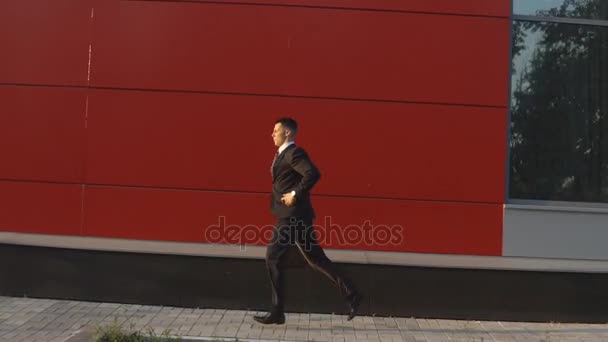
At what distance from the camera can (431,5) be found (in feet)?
22.3

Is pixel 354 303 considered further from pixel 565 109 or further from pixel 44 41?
pixel 44 41

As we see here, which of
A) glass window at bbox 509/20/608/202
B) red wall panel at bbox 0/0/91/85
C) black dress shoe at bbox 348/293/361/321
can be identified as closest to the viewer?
black dress shoe at bbox 348/293/361/321

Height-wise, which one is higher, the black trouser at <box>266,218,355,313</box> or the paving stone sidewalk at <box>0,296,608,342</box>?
the black trouser at <box>266,218,355,313</box>

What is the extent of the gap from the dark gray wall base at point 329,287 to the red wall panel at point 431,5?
2773 mm

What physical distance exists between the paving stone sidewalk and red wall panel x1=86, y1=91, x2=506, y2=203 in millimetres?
1373

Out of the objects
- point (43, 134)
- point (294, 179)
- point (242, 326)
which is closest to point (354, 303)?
point (242, 326)

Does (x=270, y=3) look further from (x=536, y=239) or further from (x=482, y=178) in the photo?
(x=536, y=239)

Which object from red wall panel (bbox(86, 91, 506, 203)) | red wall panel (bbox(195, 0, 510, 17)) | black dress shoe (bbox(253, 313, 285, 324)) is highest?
red wall panel (bbox(195, 0, 510, 17))

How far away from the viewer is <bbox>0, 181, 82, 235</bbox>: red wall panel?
694cm

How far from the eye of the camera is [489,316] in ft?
20.6

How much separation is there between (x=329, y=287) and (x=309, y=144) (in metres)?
1.57

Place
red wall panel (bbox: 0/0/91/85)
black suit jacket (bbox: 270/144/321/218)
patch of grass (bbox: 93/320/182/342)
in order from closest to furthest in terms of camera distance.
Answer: patch of grass (bbox: 93/320/182/342), black suit jacket (bbox: 270/144/321/218), red wall panel (bbox: 0/0/91/85)

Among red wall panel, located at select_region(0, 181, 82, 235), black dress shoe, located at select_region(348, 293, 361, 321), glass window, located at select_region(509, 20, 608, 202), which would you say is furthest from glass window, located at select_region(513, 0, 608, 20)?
red wall panel, located at select_region(0, 181, 82, 235)

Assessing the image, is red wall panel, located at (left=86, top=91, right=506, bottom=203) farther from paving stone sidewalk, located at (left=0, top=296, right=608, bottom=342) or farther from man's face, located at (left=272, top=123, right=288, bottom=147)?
paving stone sidewalk, located at (left=0, top=296, right=608, bottom=342)
